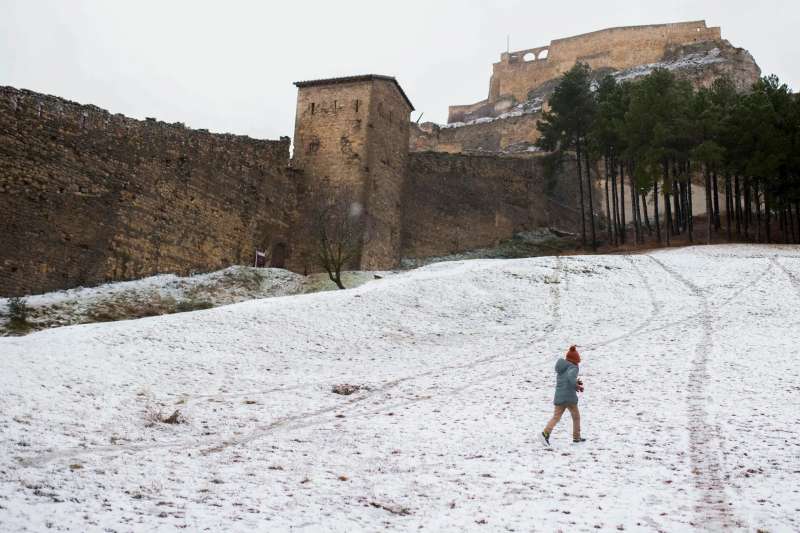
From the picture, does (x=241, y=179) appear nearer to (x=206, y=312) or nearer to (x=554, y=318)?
(x=206, y=312)

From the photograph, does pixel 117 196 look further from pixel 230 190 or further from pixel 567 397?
pixel 567 397

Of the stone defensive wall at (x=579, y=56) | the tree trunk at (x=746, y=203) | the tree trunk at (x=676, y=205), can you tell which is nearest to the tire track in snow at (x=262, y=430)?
the tree trunk at (x=676, y=205)

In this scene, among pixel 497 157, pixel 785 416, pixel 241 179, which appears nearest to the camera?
pixel 785 416

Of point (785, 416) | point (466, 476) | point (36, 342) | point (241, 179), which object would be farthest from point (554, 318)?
point (241, 179)

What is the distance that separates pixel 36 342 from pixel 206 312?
5132mm

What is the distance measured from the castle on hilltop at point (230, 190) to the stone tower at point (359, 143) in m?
0.07

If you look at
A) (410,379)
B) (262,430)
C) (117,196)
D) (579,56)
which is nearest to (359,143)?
(117,196)

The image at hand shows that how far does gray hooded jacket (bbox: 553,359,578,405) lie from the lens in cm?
1089

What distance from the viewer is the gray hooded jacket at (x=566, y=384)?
1089cm

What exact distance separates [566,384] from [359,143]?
26.5m

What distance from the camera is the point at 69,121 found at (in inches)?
977

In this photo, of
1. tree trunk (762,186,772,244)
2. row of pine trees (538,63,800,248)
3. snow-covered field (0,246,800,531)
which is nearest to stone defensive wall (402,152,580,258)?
row of pine trees (538,63,800,248)

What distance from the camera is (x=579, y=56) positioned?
269 ft

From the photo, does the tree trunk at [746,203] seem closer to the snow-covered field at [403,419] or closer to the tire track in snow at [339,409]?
the snow-covered field at [403,419]
